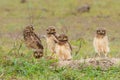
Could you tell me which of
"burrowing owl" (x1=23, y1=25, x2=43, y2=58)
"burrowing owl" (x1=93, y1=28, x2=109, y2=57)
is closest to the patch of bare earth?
"burrowing owl" (x1=23, y1=25, x2=43, y2=58)

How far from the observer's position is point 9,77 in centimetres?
966

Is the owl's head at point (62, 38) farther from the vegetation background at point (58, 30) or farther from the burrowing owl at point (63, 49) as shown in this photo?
the vegetation background at point (58, 30)

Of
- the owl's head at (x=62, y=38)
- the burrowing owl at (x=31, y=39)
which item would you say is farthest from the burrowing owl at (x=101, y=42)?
the burrowing owl at (x=31, y=39)

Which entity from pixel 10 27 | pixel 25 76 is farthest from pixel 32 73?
pixel 10 27

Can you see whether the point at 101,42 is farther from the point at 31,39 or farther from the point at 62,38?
the point at 31,39

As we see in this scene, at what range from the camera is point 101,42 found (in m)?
12.2

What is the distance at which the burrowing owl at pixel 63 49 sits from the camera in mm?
11383

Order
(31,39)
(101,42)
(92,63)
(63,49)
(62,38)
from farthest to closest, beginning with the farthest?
(101,42) → (31,39) → (63,49) → (62,38) → (92,63)

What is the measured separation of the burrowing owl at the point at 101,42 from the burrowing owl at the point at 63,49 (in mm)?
994

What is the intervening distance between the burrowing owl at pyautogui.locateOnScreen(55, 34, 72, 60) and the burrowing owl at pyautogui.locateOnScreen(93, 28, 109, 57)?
99 centimetres

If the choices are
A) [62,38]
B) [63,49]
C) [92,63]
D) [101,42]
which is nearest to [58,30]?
[101,42]

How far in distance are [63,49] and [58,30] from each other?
29.0 feet

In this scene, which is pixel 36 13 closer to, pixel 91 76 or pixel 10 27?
pixel 10 27

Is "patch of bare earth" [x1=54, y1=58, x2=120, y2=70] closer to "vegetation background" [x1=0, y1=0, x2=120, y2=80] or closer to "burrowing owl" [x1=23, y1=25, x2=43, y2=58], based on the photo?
"vegetation background" [x1=0, y1=0, x2=120, y2=80]
